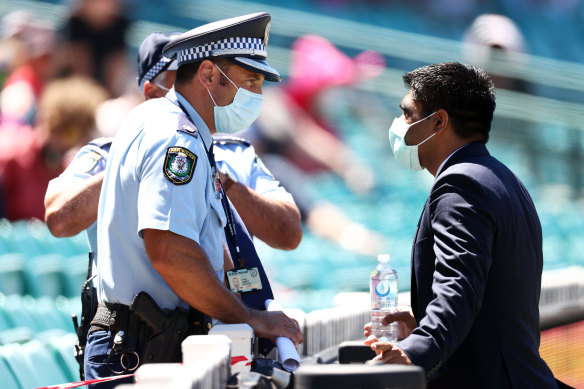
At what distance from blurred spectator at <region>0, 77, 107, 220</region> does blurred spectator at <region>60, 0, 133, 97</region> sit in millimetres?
1492

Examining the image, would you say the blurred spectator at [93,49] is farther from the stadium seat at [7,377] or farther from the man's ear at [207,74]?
the man's ear at [207,74]

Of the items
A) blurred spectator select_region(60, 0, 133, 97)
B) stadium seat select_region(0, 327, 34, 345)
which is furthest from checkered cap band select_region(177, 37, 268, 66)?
blurred spectator select_region(60, 0, 133, 97)

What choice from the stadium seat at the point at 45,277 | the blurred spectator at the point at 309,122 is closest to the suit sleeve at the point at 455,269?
the stadium seat at the point at 45,277

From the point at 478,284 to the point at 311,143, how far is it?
6.14 metres

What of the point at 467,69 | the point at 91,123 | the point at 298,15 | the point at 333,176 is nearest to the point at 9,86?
the point at 91,123

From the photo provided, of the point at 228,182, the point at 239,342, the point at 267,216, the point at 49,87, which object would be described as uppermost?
the point at 49,87

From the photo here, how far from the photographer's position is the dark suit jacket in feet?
5.98

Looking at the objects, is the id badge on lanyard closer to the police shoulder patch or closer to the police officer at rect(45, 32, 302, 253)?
the police officer at rect(45, 32, 302, 253)

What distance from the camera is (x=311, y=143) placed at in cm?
794

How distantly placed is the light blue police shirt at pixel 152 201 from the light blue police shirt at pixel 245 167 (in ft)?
2.24

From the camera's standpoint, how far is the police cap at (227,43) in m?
2.28

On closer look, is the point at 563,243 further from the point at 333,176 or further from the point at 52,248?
the point at 52,248

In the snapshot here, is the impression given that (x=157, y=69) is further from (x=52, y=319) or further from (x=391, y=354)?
(x=52, y=319)

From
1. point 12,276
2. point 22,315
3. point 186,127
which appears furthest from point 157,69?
point 12,276
